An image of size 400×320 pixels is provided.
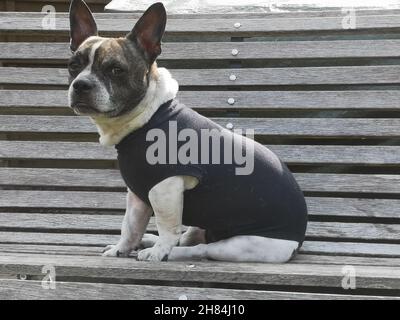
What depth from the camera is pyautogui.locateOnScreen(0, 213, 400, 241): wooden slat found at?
11.0 ft

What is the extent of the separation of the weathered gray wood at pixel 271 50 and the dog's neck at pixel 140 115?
98cm

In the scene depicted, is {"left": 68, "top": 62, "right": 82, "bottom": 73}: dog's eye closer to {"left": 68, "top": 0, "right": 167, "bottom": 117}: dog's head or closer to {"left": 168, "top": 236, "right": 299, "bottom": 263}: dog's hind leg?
{"left": 68, "top": 0, "right": 167, "bottom": 117}: dog's head

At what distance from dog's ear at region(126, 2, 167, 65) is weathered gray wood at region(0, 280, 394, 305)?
0.99 meters

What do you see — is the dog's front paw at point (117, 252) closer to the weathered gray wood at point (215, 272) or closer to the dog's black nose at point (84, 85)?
the weathered gray wood at point (215, 272)

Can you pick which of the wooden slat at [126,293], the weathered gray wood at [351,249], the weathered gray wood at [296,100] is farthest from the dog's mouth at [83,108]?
the weathered gray wood at [351,249]

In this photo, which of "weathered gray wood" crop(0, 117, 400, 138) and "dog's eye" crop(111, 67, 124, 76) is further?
"weathered gray wood" crop(0, 117, 400, 138)

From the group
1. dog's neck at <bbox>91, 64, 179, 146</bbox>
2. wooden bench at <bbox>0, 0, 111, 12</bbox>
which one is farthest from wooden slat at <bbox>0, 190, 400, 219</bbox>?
wooden bench at <bbox>0, 0, 111, 12</bbox>

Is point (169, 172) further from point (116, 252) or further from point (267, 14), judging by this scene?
point (267, 14)

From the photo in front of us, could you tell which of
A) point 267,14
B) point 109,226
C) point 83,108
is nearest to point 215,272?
point 83,108

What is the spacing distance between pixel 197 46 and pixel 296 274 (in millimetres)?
1878

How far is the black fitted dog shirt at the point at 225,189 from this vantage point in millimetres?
2748

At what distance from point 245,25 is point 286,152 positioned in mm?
776

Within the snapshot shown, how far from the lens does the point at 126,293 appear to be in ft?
7.38
